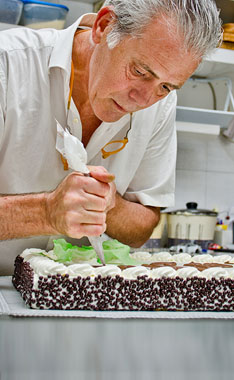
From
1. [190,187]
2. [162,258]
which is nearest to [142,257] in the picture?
[162,258]

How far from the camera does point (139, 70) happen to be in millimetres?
1207

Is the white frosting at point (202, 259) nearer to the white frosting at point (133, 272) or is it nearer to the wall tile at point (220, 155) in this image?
the white frosting at point (133, 272)

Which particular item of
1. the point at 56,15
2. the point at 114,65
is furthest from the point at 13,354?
the point at 56,15

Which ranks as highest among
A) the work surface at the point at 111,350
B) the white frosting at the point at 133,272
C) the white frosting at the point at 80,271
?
the work surface at the point at 111,350

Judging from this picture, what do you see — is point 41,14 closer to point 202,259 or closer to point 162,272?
point 202,259

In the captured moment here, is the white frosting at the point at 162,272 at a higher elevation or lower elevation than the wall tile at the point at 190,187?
higher

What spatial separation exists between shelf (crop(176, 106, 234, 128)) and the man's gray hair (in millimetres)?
1664

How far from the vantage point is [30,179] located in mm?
1532

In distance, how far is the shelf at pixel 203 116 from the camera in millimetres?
2908

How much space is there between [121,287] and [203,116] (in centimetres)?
210

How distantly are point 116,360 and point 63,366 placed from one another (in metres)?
0.09

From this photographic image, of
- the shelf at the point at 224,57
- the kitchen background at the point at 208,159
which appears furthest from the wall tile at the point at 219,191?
the shelf at the point at 224,57

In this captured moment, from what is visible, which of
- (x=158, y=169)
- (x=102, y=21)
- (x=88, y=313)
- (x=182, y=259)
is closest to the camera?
(x=88, y=313)

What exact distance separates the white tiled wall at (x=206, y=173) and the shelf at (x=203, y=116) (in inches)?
14.6
